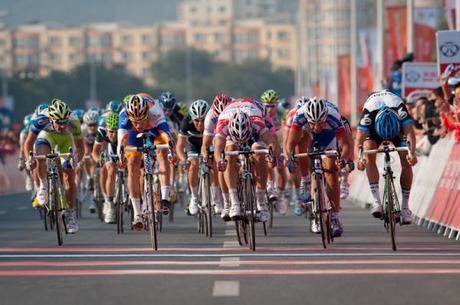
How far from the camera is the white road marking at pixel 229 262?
16602 millimetres

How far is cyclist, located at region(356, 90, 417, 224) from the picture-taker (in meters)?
19.0

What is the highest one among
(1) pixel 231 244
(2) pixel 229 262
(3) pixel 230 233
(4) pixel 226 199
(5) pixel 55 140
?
(5) pixel 55 140

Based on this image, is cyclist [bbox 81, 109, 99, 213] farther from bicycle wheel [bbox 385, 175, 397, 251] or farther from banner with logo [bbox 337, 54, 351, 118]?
banner with logo [bbox 337, 54, 351, 118]

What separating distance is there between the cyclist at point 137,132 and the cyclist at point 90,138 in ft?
23.6

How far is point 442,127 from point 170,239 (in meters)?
7.04

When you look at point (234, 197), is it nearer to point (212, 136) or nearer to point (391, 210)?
point (391, 210)

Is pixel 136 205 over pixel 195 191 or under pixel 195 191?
over

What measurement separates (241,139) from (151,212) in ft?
4.11

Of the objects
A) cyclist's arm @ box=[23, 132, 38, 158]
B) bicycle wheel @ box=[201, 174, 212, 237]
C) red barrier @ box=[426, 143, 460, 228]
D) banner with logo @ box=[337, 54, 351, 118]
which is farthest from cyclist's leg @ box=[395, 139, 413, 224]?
banner with logo @ box=[337, 54, 351, 118]

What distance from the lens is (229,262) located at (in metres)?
16.9

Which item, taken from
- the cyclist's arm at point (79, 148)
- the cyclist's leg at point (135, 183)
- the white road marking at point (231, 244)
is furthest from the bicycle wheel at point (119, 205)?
the white road marking at point (231, 244)

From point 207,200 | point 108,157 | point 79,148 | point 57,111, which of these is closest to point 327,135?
point 207,200

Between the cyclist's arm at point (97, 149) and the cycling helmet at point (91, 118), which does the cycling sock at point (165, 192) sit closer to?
the cyclist's arm at point (97, 149)
